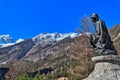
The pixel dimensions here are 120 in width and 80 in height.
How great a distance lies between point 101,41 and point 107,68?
3.07 ft

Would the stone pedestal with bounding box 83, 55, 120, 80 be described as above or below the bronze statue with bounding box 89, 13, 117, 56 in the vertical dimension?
below

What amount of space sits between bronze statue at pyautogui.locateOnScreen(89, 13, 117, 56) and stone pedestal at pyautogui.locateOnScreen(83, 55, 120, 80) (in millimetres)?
199

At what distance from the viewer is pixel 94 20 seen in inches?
472

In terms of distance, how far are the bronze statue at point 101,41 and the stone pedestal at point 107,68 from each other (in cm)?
20

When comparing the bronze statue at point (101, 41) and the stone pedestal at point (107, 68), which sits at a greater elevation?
the bronze statue at point (101, 41)

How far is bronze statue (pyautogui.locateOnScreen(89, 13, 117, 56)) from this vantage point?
11.3 m

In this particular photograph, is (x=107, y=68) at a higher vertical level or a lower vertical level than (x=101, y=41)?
lower

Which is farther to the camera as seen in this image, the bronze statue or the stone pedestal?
the bronze statue

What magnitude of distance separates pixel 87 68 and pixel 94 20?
81.5 feet

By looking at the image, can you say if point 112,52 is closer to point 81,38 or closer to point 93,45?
point 93,45

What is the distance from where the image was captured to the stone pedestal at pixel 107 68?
1079 centimetres

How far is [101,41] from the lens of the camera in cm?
1141

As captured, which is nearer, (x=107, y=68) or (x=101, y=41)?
(x=107, y=68)

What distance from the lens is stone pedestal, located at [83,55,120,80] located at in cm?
1079
